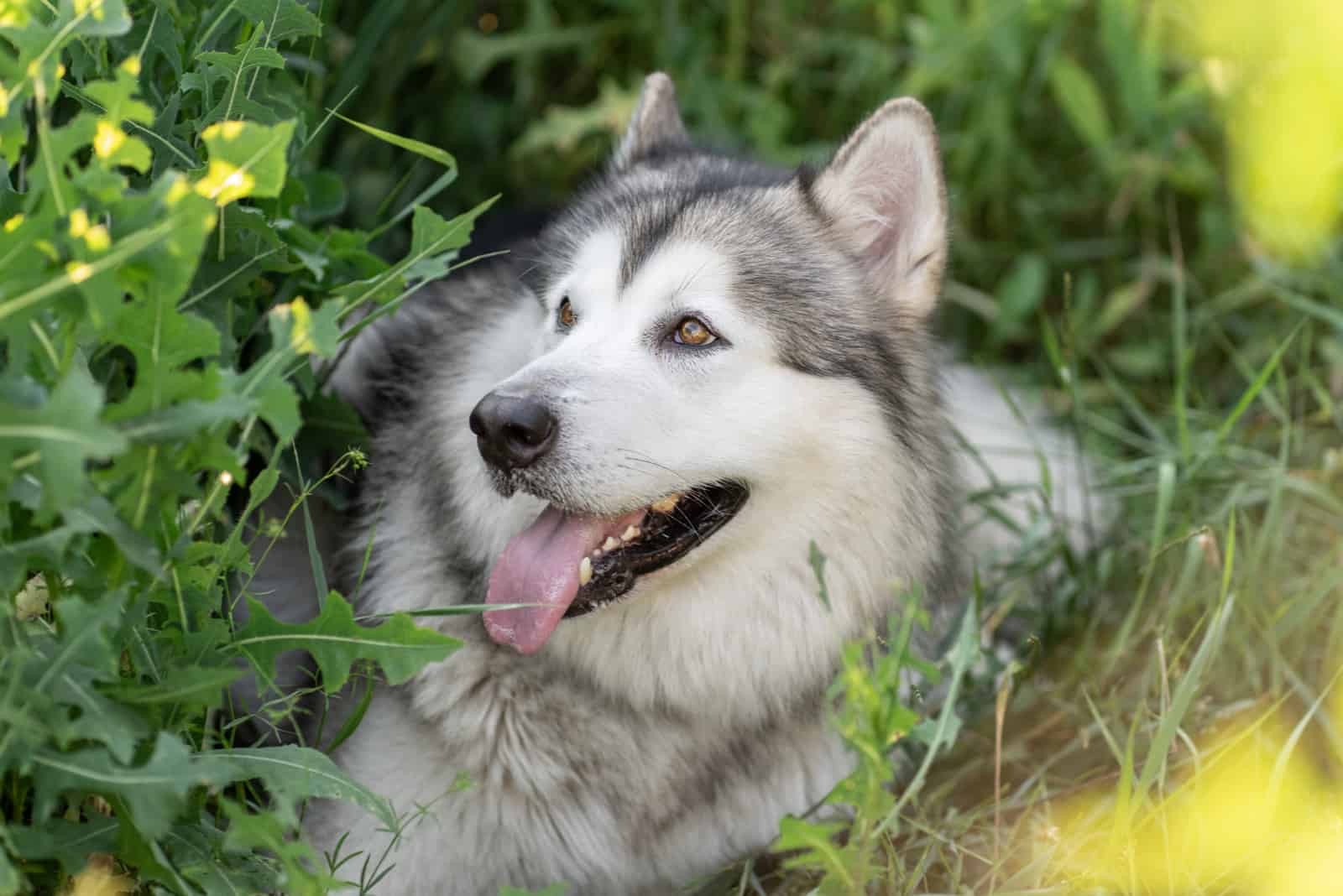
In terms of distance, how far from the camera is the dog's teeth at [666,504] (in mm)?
2385

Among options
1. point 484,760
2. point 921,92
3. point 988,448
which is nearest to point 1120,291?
point 921,92

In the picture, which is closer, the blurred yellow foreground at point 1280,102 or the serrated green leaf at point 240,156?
the serrated green leaf at point 240,156

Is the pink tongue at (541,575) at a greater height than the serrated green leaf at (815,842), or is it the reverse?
the pink tongue at (541,575)

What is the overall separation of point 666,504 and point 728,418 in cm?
20

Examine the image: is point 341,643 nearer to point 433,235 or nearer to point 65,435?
point 65,435

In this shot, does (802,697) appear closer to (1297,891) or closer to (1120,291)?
(1297,891)

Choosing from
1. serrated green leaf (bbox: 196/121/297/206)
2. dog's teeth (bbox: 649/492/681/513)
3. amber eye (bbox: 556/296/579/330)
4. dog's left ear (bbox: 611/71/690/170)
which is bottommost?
dog's teeth (bbox: 649/492/681/513)

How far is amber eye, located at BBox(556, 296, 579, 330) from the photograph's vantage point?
8.67 ft

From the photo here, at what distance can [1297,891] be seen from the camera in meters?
2.23

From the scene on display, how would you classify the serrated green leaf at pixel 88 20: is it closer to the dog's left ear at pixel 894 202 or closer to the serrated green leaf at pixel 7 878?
the serrated green leaf at pixel 7 878

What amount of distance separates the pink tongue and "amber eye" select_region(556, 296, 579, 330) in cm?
44

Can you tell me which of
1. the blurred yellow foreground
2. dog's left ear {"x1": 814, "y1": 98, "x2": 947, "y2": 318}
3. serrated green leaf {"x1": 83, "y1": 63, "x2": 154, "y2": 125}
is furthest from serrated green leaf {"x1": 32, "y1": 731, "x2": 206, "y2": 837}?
the blurred yellow foreground

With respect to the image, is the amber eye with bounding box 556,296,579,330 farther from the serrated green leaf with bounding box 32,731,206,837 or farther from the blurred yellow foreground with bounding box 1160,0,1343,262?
the blurred yellow foreground with bounding box 1160,0,1343,262

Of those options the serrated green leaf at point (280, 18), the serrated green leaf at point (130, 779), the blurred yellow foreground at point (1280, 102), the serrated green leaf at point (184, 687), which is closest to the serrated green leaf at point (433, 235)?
the serrated green leaf at point (280, 18)
